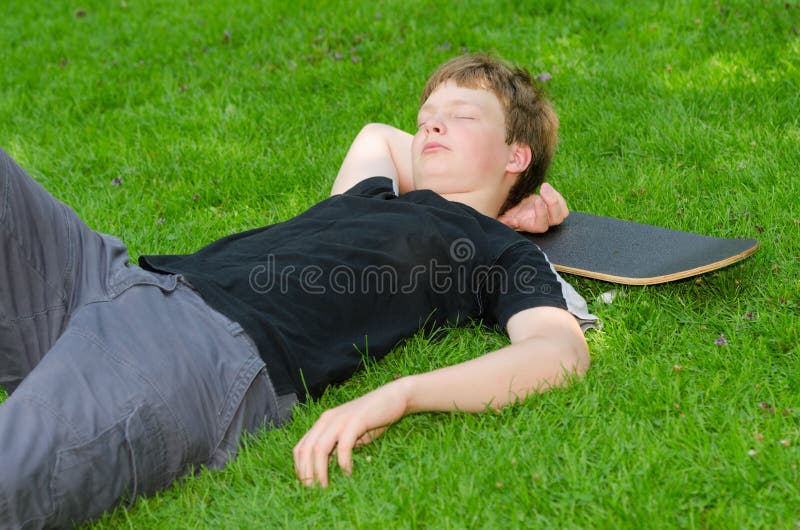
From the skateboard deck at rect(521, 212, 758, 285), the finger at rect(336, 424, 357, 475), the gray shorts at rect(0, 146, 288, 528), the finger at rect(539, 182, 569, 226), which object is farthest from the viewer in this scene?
the finger at rect(539, 182, 569, 226)

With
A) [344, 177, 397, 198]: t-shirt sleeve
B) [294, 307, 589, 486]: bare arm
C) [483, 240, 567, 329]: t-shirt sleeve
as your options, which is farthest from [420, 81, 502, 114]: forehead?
[294, 307, 589, 486]: bare arm

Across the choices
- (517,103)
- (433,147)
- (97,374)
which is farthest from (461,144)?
(97,374)

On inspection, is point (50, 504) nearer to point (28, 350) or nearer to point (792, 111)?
point (28, 350)

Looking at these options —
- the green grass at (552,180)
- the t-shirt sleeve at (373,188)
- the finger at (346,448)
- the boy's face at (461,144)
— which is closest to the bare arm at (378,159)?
the t-shirt sleeve at (373,188)

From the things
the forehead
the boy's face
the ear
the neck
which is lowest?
the neck

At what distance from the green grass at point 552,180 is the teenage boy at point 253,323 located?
111 millimetres

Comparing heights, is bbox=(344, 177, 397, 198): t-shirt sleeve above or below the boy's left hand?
above

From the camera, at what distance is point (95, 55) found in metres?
6.17

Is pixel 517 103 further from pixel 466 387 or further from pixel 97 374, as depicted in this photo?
pixel 97 374

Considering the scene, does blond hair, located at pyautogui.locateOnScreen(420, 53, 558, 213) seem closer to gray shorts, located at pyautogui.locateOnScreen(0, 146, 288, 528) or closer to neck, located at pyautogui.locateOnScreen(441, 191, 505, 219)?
neck, located at pyautogui.locateOnScreen(441, 191, 505, 219)

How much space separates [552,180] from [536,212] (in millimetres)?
770

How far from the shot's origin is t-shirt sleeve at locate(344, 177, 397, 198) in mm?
3184

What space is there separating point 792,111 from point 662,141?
2.35 ft

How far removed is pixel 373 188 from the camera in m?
3.20
